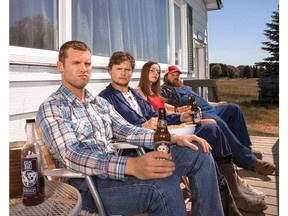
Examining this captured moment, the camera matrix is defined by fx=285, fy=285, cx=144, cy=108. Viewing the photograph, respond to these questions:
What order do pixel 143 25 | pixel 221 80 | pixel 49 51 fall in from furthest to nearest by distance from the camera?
1. pixel 221 80
2. pixel 143 25
3. pixel 49 51

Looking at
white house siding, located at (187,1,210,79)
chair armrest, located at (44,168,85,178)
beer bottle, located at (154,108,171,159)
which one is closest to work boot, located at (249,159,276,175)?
beer bottle, located at (154,108,171,159)

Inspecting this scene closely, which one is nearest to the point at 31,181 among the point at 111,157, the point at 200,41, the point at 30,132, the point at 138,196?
the point at 30,132

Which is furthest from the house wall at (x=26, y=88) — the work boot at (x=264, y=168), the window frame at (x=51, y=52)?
the work boot at (x=264, y=168)

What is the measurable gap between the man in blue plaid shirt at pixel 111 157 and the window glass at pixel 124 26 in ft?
2.63

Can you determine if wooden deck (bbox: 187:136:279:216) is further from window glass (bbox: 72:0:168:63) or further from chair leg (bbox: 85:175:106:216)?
window glass (bbox: 72:0:168:63)

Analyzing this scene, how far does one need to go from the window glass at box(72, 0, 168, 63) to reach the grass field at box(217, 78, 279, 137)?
5328 mm

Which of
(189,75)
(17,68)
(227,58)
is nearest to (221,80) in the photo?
(227,58)

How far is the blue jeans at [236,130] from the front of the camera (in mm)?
2692

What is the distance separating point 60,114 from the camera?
140 centimetres

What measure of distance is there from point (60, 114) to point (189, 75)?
483 cm

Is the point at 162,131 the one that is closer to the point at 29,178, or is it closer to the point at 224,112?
the point at 29,178

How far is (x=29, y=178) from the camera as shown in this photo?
1074mm

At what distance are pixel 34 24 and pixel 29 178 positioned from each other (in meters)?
1.19
